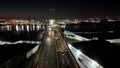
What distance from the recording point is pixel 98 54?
4075 centimetres

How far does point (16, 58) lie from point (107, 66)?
16876 millimetres

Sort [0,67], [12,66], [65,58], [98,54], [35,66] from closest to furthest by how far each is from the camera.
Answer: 1. [0,67]
2. [35,66]
3. [12,66]
4. [65,58]
5. [98,54]

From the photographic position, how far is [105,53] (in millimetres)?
41656

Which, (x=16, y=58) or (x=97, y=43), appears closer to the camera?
(x=16, y=58)

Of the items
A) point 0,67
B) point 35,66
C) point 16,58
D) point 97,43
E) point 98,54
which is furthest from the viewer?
point 97,43

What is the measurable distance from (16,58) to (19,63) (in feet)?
5.76

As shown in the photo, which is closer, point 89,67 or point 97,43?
point 89,67

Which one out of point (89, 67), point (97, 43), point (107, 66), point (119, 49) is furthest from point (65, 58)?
point (97, 43)

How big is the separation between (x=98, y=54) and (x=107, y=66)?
9.61 metres

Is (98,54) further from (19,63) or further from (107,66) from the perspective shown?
(19,63)

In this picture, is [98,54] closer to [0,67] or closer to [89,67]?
[89,67]

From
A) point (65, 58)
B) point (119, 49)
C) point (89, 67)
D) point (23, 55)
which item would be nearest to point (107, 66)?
point (89, 67)

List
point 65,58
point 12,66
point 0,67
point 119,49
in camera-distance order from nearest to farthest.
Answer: point 0,67 → point 12,66 → point 65,58 → point 119,49

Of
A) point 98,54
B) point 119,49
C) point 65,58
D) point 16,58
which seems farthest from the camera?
point 119,49
